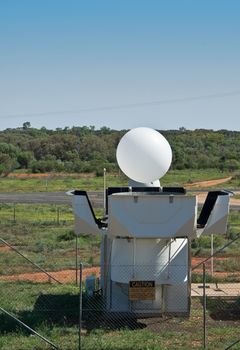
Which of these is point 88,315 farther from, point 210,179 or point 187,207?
point 210,179

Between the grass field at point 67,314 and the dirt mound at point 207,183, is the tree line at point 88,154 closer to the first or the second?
the dirt mound at point 207,183

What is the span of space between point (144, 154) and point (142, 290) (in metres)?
2.96

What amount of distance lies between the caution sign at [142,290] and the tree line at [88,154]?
222ft

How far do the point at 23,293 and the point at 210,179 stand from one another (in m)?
57.7

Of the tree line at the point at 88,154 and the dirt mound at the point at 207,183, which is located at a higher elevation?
the tree line at the point at 88,154

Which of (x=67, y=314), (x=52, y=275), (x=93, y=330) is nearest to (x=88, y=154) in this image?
(x=52, y=275)

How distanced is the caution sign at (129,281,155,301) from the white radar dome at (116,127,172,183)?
249 cm

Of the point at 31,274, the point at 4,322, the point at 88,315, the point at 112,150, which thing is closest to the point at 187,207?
the point at 88,315

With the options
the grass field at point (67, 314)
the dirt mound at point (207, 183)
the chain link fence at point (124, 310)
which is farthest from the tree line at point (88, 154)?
the chain link fence at point (124, 310)

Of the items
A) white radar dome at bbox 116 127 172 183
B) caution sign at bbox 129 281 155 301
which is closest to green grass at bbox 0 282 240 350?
caution sign at bbox 129 281 155 301

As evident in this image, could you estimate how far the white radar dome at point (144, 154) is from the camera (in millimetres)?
14906

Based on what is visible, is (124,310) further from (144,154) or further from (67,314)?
(144,154)

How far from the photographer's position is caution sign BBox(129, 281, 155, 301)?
46.6 feet

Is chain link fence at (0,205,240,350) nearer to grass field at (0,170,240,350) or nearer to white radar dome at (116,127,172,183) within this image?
grass field at (0,170,240,350)
